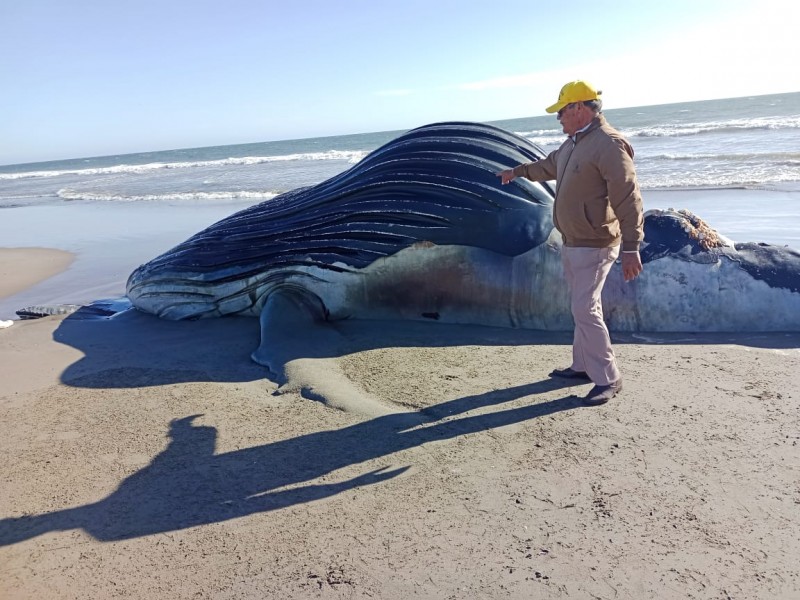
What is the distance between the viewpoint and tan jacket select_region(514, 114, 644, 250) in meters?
4.02

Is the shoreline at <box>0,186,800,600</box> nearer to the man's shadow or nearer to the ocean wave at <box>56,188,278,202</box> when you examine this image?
the man's shadow

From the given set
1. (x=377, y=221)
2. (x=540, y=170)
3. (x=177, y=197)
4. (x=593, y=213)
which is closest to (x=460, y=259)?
(x=377, y=221)

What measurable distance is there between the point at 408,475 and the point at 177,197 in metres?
21.2

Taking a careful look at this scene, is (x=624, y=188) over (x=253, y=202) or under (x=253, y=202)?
over

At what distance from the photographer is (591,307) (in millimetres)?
4488

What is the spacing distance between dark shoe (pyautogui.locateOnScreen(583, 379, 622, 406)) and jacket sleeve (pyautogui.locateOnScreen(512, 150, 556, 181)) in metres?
1.64

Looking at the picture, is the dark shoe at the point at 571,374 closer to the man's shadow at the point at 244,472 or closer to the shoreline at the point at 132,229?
the man's shadow at the point at 244,472

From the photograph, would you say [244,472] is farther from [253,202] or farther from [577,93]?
[253,202]

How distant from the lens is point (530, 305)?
235 inches

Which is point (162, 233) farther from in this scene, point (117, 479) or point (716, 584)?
point (716, 584)

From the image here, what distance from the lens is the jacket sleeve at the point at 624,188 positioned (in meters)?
4.00

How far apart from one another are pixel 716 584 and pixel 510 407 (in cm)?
189

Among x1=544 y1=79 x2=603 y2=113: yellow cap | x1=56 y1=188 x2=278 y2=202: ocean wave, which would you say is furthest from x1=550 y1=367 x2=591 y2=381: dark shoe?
x1=56 y1=188 x2=278 y2=202: ocean wave

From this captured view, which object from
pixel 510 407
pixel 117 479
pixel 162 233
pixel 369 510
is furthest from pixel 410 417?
pixel 162 233
